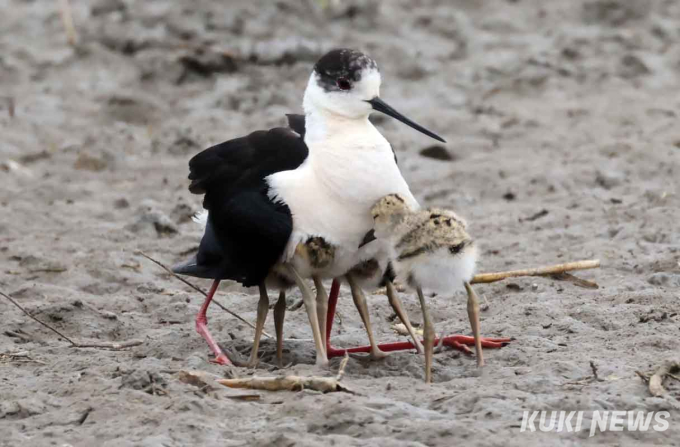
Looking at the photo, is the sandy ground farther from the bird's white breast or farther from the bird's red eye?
the bird's red eye

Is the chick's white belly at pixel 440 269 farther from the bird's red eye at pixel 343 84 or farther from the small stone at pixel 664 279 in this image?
the small stone at pixel 664 279

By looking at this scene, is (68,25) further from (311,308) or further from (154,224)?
(311,308)

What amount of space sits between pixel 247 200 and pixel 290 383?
0.96 metres

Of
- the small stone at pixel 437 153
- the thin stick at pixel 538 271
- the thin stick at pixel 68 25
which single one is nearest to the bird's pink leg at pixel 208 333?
the thin stick at pixel 538 271

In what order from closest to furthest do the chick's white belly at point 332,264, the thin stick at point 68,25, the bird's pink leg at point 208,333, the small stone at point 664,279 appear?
the chick's white belly at point 332,264
the bird's pink leg at point 208,333
the small stone at point 664,279
the thin stick at point 68,25

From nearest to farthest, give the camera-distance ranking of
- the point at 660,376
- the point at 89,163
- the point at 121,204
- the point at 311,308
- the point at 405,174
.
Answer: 1. the point at 660,376
2. the point at 311,308
3. the point at 121,204
4. the point at 405,174
5. the point at 89,163

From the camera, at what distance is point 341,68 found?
5.20m

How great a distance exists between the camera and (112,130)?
382 inches

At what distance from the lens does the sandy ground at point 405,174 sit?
430cm

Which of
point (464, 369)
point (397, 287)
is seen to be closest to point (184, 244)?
point (397, 287)

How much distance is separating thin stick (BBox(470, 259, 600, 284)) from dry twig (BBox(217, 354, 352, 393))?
196 centimetres

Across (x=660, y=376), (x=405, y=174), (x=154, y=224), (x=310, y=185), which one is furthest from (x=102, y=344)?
(x=405, y=174)

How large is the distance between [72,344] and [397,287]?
181 centimetres

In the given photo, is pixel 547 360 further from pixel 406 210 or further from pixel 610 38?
pixel 610 38
